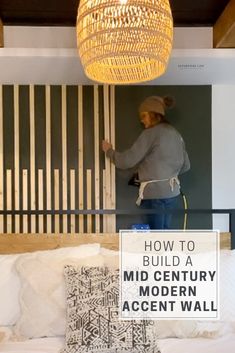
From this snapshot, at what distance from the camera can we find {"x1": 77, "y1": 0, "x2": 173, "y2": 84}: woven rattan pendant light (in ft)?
4.18

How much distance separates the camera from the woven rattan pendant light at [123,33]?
1.28 metres

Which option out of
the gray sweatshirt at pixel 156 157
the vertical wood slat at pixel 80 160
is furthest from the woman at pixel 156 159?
the vertical wood slat at pixel 80 160

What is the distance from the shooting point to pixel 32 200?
269 cm

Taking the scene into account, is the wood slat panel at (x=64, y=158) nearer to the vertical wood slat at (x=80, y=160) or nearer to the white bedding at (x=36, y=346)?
the vertical wood slat at (x=80, y=160)

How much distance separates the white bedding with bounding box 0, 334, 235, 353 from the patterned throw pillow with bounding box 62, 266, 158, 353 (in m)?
0.08

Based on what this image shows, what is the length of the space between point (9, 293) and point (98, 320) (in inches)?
21.8

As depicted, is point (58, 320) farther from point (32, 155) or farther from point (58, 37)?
point (58, 37)

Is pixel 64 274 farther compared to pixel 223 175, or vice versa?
pixel 223 175

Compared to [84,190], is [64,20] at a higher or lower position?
higher

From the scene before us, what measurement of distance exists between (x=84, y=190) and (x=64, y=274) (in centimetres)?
90

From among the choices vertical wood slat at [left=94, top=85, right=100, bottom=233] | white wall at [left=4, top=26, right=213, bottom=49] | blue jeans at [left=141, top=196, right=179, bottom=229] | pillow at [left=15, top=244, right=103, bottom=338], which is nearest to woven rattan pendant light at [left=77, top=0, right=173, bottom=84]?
white wall at [left=4, top=26, right=213, bottom=49]

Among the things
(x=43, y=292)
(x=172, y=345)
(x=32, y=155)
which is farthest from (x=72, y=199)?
(x=172, y=345)

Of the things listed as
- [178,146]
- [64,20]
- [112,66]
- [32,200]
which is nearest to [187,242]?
[178,146]

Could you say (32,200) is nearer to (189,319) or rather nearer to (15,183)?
(15,183)
